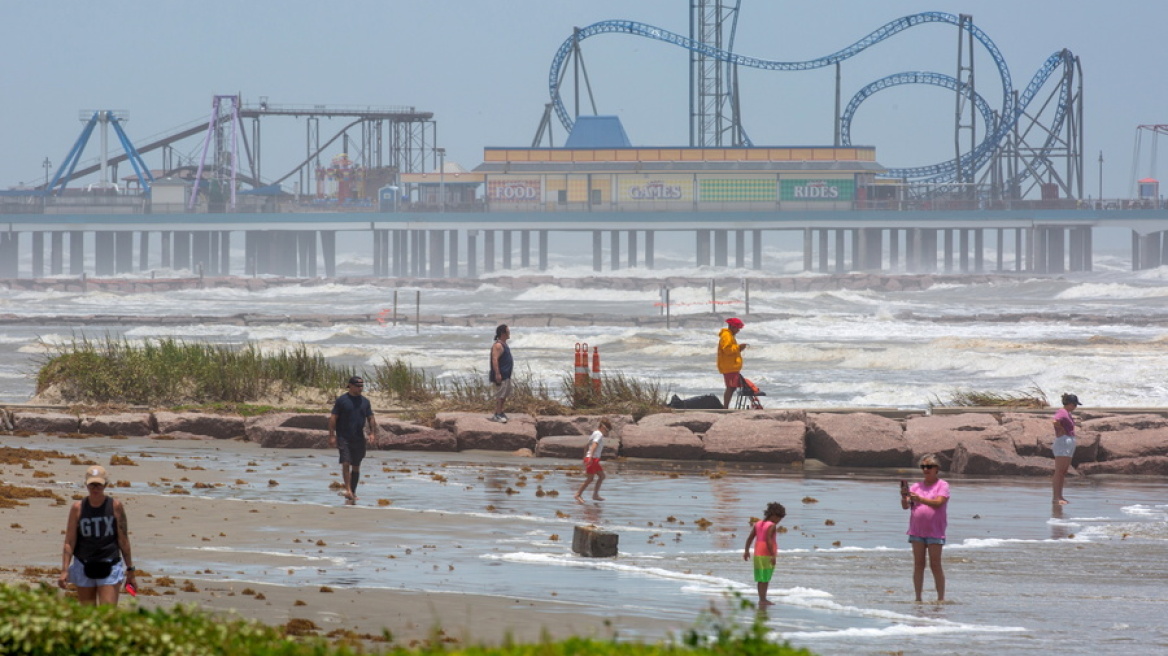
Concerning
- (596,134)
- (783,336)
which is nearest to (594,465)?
(783,336)

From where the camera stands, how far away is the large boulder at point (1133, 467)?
1553cm

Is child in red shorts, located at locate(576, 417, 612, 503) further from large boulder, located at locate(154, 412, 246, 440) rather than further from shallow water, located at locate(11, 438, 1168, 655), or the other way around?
large boulder, located at locate(154, 412, 246, 440)

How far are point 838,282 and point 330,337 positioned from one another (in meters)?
42.2

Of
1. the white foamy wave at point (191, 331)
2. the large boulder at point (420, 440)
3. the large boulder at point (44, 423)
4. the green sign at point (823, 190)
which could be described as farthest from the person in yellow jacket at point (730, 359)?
the green sign at point (823, 190)

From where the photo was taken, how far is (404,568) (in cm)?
939

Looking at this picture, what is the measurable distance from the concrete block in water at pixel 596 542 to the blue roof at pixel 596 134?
87793 mm

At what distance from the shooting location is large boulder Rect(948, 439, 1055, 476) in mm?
15352

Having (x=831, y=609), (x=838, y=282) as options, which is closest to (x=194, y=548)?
(x=831, y=609)

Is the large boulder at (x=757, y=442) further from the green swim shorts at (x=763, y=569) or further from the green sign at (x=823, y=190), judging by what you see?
the green sign at (x=823, y=190)

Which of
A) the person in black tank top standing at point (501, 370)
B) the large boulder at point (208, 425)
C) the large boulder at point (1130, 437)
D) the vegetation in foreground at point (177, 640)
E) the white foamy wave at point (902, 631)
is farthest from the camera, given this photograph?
the large boulder at point (208, 425)

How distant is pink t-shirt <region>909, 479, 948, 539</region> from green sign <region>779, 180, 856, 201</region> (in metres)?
82.6

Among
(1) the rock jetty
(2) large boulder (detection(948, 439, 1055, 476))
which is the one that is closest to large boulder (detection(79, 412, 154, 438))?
(1) the rock jetty

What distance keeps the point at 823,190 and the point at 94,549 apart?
85678mm

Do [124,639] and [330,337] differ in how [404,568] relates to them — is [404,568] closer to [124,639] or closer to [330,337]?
[124,639]
